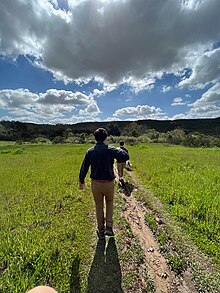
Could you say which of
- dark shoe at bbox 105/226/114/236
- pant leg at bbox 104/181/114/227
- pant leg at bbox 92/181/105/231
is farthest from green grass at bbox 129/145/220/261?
pant leg at bbox 92/181/105/231

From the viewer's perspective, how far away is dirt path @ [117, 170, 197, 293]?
3.62 m

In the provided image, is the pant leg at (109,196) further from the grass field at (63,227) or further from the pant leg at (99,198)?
the grass field at (63,227)

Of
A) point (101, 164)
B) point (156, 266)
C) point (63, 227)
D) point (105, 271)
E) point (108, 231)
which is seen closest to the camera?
point (105, 271)

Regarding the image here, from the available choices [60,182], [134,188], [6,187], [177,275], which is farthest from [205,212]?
[6,187]

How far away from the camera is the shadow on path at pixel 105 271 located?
11.3ft

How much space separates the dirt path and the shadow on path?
0.68m

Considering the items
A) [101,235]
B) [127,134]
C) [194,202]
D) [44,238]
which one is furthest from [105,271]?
[127,134]

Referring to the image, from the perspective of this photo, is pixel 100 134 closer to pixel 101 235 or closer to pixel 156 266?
pixel 101 235

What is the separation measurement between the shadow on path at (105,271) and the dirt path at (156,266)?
2.24ft

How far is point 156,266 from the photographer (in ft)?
13.4

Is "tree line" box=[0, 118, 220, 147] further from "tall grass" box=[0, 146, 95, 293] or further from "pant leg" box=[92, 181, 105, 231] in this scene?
"pant leg" box=[92, 181, 105, 231]

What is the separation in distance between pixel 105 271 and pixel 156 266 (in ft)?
3.85

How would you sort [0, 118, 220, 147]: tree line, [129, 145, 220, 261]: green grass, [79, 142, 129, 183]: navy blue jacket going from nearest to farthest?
[79, 142, 129, 183]: navy blue jacket → [129, 145, 220, 261]: green grass → [0, 118, 220, 147]: tree line

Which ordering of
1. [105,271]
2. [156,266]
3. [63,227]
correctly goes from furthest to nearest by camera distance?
[63,227]
[156,266]
[105,271]
